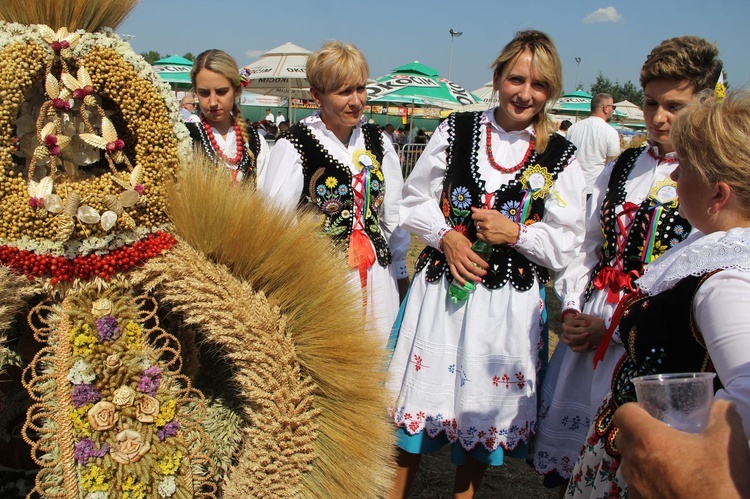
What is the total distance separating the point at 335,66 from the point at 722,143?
153 centimetres

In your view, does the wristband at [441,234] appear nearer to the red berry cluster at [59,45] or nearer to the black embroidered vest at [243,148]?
the black embroidered vest at [243,148]

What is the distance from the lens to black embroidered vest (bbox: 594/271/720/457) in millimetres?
1276

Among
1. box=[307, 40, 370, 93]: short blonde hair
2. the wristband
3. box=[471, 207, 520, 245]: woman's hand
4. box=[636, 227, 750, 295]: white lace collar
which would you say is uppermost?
box=[307, 40, 370, 93]: short blonde hair

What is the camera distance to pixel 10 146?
125 centimetres

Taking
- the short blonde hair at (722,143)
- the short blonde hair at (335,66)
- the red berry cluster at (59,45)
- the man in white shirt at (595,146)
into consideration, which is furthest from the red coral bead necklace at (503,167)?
the man in white shirt at (595,146)

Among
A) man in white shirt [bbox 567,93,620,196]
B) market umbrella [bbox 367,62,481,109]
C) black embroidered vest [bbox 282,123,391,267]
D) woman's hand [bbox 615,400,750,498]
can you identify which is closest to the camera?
woman's hand [bbox 615,400,750,498]

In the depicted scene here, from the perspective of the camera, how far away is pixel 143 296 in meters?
1.34

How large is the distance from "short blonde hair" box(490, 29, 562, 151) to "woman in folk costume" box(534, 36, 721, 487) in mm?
310

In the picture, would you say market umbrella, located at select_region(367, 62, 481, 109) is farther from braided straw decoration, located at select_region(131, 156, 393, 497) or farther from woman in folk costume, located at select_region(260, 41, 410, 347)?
braided straw decoration, located at select_region(131, 156, 393, 497)

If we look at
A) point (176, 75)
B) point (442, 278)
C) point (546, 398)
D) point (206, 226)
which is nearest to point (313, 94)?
point (442, 278)

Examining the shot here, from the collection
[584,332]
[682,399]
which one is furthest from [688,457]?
[584,332]

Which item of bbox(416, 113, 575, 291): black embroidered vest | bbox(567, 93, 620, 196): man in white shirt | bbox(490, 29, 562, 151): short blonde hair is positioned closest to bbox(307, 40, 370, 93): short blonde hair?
bbox(416, 113, 575, 291): black embroidered vest

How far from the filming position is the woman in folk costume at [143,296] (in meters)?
1.24

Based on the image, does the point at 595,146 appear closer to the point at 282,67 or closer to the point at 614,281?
the point at 614,281
